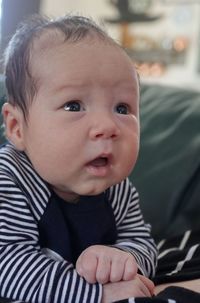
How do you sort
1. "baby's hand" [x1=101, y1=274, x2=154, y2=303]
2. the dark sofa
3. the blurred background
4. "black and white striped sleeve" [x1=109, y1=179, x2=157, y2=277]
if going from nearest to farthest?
"baby's hand" [x1=101, y1=274, x2=154, y2=303], "black and white striped sleeve" [x1=109, y1=179, x2=157, y2=277], the dark sofa, the blurred background

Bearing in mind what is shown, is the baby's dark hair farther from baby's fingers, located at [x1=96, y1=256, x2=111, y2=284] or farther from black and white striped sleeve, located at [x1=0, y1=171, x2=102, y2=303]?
baby's fingers, located at [x1=96, y1=256, x2=111, y2=284]

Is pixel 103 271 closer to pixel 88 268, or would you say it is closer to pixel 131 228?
pixel 88 268

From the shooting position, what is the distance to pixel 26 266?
710 mm

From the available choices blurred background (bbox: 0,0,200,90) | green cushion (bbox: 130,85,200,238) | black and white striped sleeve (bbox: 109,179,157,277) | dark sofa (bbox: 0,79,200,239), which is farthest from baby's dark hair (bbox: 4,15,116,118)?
blurred background (bbox: 0,0,200,90)

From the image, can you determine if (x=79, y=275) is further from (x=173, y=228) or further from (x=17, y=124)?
(x=173, y=228)

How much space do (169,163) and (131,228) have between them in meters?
0.38

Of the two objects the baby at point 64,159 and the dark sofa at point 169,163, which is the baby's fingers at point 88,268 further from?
the dark sofa at point 169,163

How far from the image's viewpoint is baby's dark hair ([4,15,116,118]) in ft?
2.49

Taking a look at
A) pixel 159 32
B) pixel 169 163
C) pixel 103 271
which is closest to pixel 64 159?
pixel 103 271

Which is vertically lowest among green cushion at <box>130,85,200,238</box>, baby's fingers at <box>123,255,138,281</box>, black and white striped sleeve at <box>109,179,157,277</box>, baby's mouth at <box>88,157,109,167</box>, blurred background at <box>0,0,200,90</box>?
blurred background at <box>0,0,200,90</box>

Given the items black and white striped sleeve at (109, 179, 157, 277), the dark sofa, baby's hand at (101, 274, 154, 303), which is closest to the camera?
baby's hand at (101, 274, 154, 303)

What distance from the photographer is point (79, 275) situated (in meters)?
0.70

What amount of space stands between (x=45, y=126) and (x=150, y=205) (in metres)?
0.53

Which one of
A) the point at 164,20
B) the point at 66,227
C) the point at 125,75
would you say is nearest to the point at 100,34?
the point at 125,75
